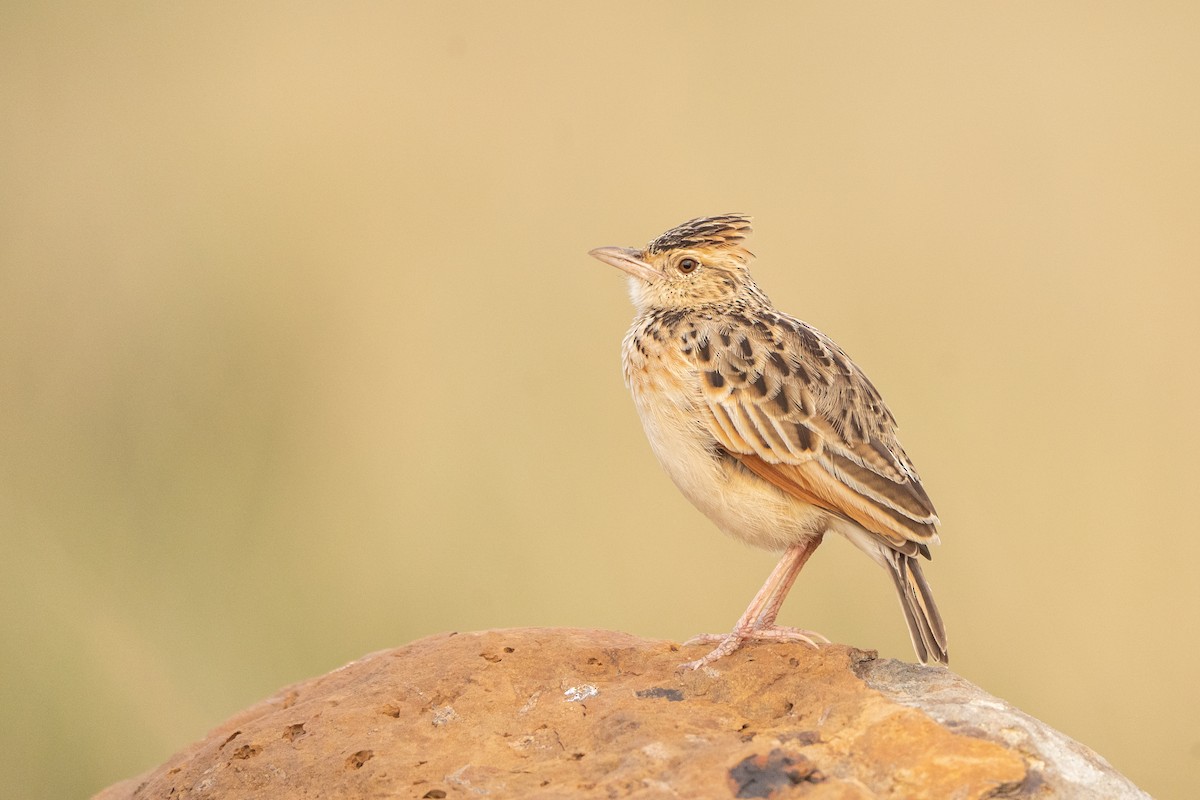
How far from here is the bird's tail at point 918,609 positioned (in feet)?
18.5

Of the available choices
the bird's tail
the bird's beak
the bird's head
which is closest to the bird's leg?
the bird's tail

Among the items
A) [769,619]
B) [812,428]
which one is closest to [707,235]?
[812,428]

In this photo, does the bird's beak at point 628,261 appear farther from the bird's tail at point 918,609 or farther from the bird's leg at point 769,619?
the bird's tail at point 918,609

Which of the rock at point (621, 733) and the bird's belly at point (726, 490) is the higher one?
the bird's belly at point (726, 490)

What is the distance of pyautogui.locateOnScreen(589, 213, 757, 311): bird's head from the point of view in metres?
7.29

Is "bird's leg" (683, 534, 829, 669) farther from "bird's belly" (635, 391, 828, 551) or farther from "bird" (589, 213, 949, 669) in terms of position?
Answer: "bird's belly" (635, 391, 828, 551)

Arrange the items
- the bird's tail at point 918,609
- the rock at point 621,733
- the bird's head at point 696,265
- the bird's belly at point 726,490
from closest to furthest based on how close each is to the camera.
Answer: the rock at point 621,733
the bird's tail at point 918,609
the bird's belly at point 726,490
the bird's head at point 696,265

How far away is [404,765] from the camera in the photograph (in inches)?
201

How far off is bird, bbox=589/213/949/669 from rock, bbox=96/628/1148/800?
391 millimetres

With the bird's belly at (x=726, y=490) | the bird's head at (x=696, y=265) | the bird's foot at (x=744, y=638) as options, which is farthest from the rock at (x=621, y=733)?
the bird's head at (x=696, y=265)

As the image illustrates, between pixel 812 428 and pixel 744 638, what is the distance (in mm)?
1087

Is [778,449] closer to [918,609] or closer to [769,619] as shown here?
[769,619]

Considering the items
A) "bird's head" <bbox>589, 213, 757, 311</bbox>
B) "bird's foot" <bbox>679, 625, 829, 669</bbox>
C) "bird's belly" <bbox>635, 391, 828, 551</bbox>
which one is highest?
"bird's head" <bbox>589, 213, 757, 311</bbox>

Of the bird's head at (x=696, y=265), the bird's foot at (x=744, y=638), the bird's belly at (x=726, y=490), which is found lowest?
the bird's foot at (x=744, y=638)
